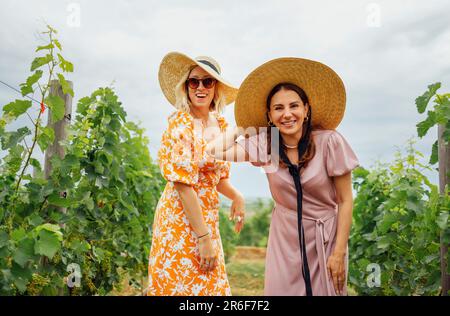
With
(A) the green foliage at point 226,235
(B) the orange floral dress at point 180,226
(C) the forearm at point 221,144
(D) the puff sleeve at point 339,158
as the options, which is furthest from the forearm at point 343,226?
(A) the green foliage at point 226,235

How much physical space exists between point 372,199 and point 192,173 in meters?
3.52

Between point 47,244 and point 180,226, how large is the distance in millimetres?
639

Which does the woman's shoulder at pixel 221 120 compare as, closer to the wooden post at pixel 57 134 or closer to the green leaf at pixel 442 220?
the wooden post at pixel 57 134

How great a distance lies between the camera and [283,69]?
7.59ft

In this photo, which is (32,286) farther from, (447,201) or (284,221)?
(447,201)

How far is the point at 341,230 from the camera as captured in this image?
2104 mm

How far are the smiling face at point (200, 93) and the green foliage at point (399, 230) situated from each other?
1.55 metres

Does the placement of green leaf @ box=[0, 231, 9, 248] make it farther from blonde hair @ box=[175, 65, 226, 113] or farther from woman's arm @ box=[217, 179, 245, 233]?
woman's arm @ box=[217, 179, 245, 233]

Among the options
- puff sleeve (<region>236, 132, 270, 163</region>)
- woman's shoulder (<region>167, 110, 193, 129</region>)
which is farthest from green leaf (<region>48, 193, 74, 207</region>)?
puff sleeve (<region>236, 132, 270, 163</region>)

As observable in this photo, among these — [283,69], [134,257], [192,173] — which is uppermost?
[283,69]

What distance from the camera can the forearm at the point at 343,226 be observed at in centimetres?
209

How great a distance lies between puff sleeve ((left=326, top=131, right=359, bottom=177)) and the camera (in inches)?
83.6

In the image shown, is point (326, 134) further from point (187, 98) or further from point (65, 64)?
point (65, 64)
